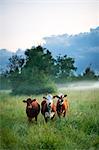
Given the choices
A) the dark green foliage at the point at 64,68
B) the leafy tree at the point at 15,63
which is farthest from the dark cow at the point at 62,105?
the leafy tree at the point at 15,63

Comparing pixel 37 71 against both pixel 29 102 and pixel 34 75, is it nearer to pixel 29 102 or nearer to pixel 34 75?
pixel 34 75

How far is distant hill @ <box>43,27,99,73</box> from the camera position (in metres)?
2.87

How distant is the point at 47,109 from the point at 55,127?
5.4 inches

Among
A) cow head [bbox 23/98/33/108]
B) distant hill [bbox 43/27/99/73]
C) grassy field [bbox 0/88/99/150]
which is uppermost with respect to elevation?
distant hill [bbox 43/27/99/73]

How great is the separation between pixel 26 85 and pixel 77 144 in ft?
Answer: 1.74

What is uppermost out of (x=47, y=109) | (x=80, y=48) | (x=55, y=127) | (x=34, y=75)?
(x=80, y=48)

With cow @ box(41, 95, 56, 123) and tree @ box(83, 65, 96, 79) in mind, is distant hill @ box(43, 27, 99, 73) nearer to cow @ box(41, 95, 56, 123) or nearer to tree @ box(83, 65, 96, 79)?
tree @ box(83, 65, 96, 79)

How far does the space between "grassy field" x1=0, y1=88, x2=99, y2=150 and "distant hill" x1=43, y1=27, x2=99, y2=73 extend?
20cm

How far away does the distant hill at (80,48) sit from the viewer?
2.87 meters

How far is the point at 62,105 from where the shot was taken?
112 inches

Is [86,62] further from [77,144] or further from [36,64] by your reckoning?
[77,144]

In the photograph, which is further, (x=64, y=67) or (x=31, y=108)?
(x=64, y=67)

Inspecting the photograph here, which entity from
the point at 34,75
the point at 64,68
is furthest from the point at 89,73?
the point at 34,75

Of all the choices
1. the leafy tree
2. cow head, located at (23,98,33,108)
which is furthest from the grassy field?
the leafy tree
